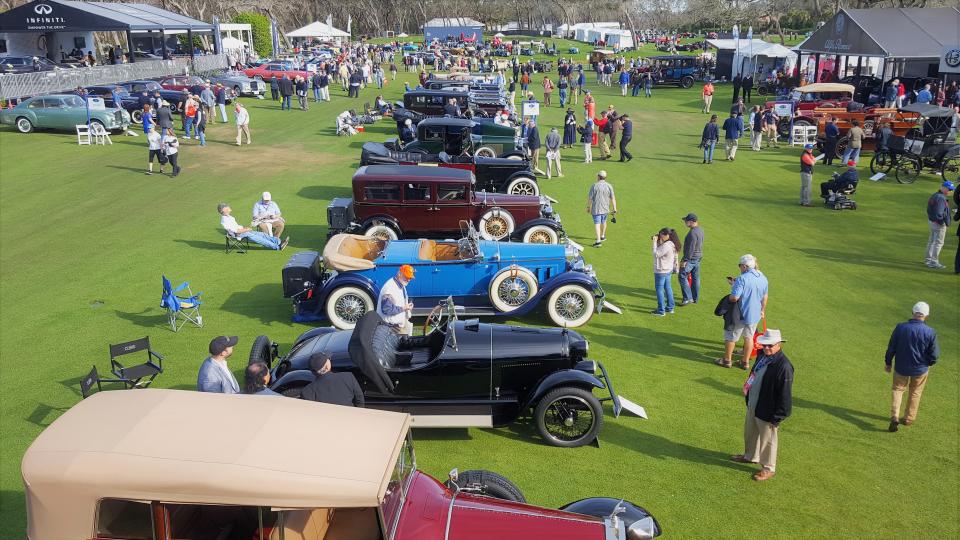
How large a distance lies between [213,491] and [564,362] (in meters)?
4.47

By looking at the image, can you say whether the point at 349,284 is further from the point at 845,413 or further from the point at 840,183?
the point at 840,183

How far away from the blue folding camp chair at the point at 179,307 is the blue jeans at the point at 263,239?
3.08 m

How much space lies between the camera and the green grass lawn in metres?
7.33

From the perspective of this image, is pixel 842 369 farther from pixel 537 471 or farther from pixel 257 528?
pixel 257 528

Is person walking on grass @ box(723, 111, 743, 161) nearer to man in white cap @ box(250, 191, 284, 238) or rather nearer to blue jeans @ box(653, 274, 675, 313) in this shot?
blue jeans @ box(653, 274, 675, 313)

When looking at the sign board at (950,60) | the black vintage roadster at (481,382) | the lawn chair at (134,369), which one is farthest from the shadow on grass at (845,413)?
the sign board at (950,60)

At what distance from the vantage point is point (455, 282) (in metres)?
11.3

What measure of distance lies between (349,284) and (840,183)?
14.0m

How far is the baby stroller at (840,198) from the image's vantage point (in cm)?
1848

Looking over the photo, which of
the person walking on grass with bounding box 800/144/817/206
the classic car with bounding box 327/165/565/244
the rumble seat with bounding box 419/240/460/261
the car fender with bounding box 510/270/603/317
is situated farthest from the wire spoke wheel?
the person walking on grass with bounding box 800/144/817/206

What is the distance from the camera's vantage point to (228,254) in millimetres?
14875

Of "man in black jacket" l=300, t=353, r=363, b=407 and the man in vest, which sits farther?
the man in vest

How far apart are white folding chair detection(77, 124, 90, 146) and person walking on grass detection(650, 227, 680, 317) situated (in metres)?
22.3

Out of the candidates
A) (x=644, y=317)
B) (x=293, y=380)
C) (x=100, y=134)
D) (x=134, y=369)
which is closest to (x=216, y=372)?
(x=293, y=380)
